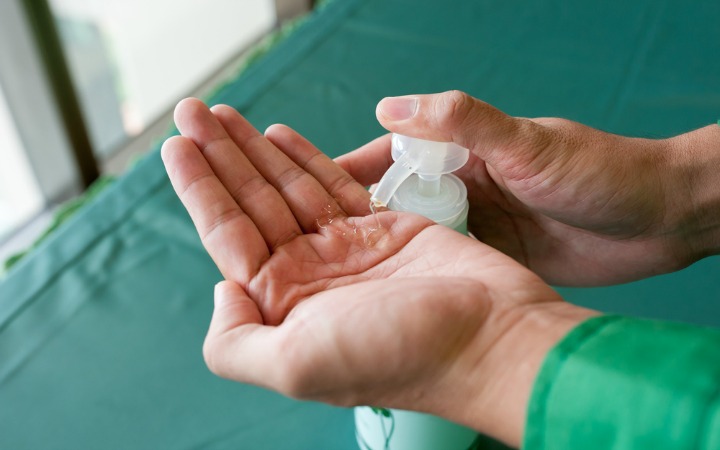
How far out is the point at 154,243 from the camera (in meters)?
0.85

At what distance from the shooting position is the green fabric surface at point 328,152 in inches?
26.1

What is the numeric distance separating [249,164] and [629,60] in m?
0.80

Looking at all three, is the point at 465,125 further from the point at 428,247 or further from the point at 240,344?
the point at 240,344

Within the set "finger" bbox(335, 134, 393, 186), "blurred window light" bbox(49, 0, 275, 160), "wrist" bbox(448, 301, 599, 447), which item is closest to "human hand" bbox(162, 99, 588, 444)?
"wrist" bbox(448, 301, 599, 447)

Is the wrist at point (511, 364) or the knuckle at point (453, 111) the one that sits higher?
the knuckle at point (453, 111)

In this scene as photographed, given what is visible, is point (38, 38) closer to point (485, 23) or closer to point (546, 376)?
point (485, 23)

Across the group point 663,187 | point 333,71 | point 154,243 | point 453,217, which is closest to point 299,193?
point 453,217

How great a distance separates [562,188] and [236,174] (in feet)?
1.18

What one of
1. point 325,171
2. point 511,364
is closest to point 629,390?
point 511,364

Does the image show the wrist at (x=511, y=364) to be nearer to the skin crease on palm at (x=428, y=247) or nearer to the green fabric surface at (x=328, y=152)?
the skin crease on palm at (x=428, y=247)

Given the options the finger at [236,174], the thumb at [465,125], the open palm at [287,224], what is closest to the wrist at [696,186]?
the thumb at [465,125]

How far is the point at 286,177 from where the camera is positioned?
0.69m

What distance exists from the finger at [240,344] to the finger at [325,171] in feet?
0.65

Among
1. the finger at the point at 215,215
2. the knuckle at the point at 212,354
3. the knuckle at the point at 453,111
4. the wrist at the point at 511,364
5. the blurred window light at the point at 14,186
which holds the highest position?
the knuckle at the point at 453,111
